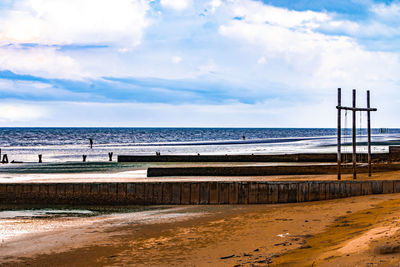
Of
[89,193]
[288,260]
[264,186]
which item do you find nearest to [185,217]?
[264,186]

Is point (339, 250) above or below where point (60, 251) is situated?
above

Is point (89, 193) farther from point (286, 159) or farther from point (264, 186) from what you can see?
point (286, 159)

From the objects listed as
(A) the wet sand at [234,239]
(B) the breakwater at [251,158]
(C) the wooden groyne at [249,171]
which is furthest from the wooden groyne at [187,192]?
(B) the breakwater at [251,158]

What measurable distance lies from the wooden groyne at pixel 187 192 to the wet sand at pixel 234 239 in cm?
139

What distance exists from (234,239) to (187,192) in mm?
6948

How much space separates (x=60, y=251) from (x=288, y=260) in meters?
5.04

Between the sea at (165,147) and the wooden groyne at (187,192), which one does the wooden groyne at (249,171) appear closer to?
the sea at (165,147)

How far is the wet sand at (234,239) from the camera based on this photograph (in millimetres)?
8078

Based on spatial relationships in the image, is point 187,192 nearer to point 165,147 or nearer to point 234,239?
point 234,239

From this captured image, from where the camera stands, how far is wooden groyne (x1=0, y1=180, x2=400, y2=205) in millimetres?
16625

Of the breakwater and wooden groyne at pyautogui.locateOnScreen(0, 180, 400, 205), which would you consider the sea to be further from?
wooden groyne at pyautogui.locateOnScreen(0, 180, 400, 205)

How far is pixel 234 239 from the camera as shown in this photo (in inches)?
426

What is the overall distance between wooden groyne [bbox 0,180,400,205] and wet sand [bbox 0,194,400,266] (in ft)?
4.54

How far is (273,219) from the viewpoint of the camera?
12930 millimetres
